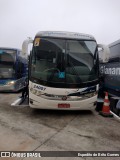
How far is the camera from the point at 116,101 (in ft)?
29.9

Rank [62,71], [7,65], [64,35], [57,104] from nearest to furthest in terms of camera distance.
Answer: [57,104], [62,71], [64,35], [7,65]

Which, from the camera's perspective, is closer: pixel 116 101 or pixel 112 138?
pixel 112 138

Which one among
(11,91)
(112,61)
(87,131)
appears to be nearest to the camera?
(87,131)

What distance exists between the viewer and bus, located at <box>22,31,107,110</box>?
777 centimetres

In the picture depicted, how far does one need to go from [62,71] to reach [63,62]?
34 cm

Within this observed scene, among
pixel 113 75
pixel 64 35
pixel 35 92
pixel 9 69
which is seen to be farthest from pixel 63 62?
pixel 9 69

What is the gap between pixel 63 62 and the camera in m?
7.99

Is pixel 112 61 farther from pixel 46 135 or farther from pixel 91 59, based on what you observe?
pixel 46 135

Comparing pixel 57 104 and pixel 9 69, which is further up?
pixel 9 69

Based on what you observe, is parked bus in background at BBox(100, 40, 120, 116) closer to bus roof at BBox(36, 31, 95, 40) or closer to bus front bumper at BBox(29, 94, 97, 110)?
bus front bumper at BBox(29, 94, 97, 110)

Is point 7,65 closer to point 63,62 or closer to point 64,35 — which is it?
point 64,35

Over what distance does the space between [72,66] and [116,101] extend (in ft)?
8.45

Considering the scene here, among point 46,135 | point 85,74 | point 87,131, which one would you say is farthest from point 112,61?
point 46,135

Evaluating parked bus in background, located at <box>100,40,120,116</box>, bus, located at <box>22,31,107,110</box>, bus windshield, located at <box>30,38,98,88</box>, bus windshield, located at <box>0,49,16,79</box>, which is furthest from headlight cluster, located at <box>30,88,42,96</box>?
bus windshield, located at <box>0,49,16,79</box>
